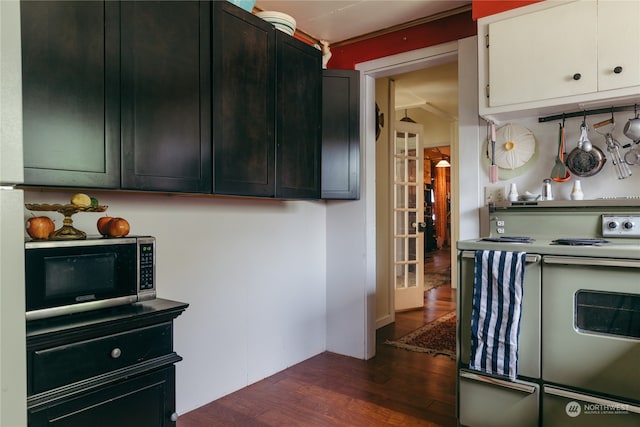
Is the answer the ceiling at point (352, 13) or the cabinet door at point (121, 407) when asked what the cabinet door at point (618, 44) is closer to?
the ceiling at point (352, 13)

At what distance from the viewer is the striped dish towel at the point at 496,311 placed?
1862 millimetres

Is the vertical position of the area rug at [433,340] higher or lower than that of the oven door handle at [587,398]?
lower

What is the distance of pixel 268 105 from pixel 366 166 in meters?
1.16

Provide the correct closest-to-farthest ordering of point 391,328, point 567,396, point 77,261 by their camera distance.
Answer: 1. point 77,261
2. point 567,396
3. point 391,328

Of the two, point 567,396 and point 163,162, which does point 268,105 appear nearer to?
point 163,162

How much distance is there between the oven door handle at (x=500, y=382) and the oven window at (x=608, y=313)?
0.36 metres

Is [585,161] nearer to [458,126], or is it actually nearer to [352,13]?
[458,126]

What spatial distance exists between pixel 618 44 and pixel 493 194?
3.26 feet

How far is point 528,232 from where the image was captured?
91.8 inches

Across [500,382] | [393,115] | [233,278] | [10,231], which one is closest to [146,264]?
[233,278]

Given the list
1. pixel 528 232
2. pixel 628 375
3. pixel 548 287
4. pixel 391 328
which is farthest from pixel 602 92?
pixel 391 328

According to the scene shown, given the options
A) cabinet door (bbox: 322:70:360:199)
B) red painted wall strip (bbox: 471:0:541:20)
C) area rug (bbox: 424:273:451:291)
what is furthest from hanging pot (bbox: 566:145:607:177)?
area rug (bbox: 424:273:451:291)

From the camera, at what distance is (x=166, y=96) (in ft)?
6.00


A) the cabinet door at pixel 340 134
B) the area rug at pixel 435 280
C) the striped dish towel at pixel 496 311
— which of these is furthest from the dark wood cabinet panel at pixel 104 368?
the area rug at pixel 435 280
